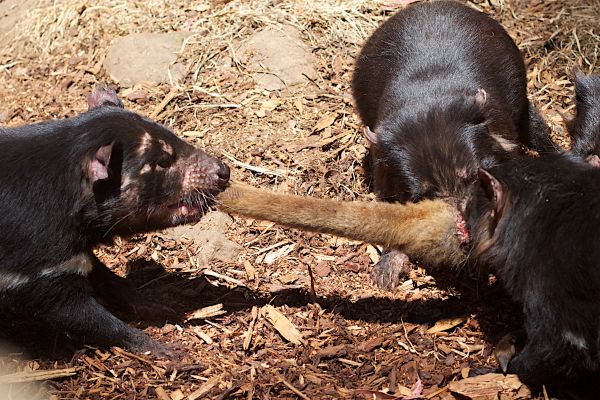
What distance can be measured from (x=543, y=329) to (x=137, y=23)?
217 inches

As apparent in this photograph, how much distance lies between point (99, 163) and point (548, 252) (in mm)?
2607

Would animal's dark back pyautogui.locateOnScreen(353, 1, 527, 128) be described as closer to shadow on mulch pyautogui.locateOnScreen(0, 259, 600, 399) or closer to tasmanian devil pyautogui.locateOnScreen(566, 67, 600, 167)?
tasmanian devil pyautogui.locateOnScreen(566, 67, 600, 167)

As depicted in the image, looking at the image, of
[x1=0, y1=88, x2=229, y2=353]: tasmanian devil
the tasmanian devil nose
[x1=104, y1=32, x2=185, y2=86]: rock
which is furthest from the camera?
[x1=104, y1=32, x2=185, y2=86]: rock

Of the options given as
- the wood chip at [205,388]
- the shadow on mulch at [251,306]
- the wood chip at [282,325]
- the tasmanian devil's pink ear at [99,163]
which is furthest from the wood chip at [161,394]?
the tasmanian devil's pink ear at [99,163]

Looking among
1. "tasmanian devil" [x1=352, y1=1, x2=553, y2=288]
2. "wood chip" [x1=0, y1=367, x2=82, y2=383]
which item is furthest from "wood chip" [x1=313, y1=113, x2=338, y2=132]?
"wood chip" [x1=0, y1=367, x2=82, y2=383]

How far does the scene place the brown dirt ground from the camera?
4.76 metres

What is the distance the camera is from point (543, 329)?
4086mm

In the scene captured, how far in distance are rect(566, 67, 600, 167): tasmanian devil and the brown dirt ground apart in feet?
3.47

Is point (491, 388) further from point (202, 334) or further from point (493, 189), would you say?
point (202, 334)

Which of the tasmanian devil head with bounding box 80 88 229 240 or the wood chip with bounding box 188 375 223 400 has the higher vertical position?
the tasmanian devil head with bounding box 80 88 229 240

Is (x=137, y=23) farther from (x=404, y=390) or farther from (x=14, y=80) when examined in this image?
(x=404, y=390)

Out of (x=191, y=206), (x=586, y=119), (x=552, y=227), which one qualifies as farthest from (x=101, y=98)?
(x=586, y=119)

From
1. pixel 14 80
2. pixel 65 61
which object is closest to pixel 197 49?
pixel 65 61

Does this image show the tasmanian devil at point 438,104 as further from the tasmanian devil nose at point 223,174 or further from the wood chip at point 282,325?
the tasmanian devil nose at point 223,174
